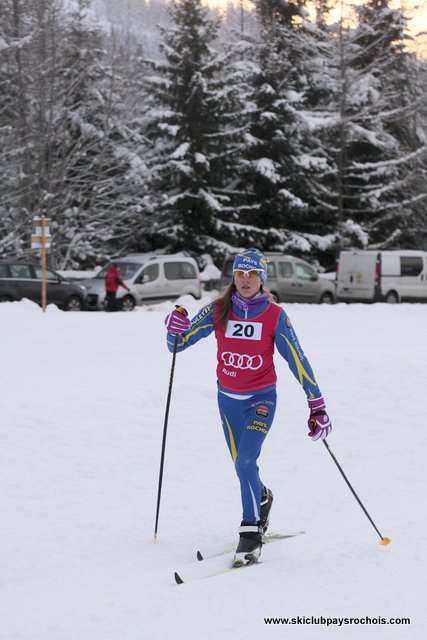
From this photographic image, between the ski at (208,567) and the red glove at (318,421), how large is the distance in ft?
2.79

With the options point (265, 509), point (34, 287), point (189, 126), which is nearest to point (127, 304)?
point (34, 287)

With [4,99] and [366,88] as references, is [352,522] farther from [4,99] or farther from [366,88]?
[366,88]

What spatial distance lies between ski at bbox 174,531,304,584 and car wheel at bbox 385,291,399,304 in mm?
22362

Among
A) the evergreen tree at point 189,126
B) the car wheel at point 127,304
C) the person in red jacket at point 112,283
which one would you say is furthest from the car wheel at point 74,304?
the evergreen tree at point 189,126

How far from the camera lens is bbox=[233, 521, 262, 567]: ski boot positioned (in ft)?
17.5

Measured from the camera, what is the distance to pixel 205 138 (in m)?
36.2

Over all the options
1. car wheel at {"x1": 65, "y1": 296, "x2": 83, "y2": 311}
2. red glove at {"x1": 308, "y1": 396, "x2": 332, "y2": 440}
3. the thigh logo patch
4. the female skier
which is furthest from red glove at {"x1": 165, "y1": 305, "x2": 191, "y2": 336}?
car wheel at {"x1": 65, "y1": 296, "x2": 83, "y2": 311}

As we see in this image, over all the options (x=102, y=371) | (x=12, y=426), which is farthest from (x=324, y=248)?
(x=12, y=426)

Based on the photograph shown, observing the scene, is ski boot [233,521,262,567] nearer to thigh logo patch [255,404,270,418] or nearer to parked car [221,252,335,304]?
thigh logo patch [255,404,270,418]

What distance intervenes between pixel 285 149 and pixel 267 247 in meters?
4.09

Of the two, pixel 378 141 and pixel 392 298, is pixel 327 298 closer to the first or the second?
pixel 392 298

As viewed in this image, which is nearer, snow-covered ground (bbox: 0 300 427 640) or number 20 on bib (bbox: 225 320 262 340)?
snow-covered ground (bbox: 0 300 427 640)

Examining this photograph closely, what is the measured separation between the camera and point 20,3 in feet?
115

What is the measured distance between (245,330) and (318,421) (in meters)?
0.72
